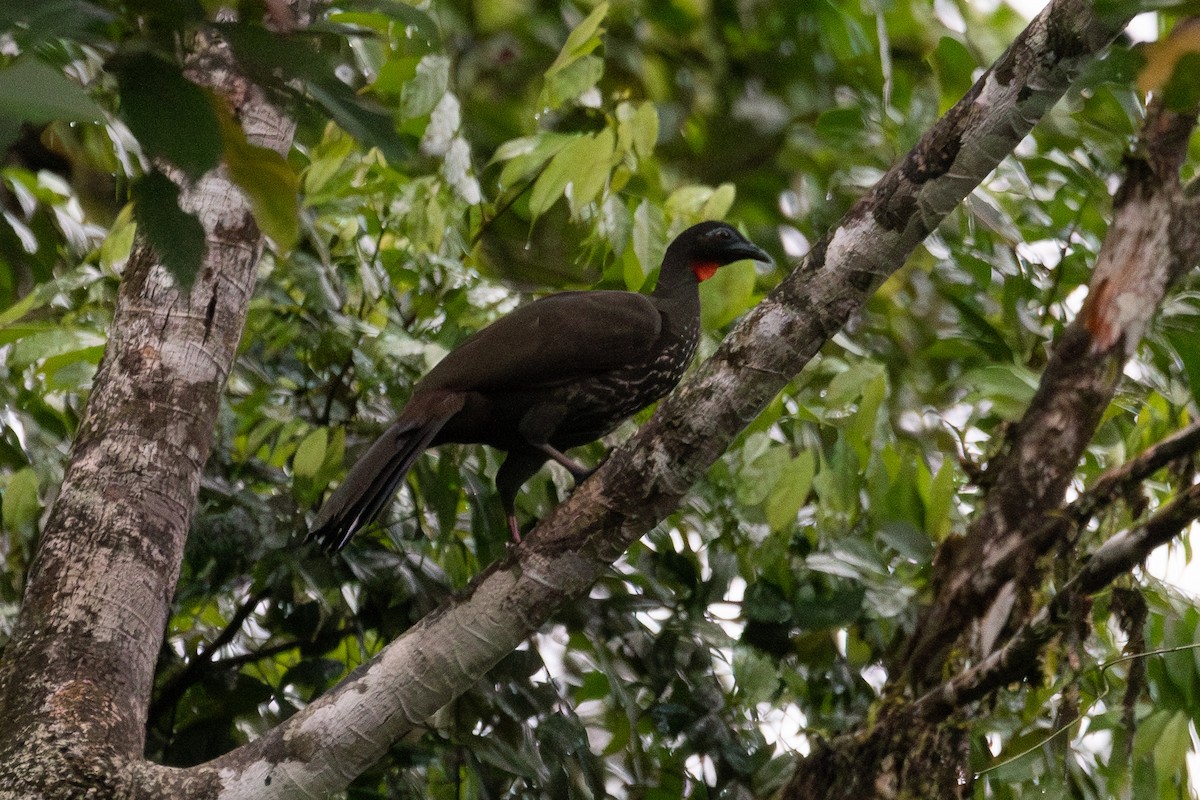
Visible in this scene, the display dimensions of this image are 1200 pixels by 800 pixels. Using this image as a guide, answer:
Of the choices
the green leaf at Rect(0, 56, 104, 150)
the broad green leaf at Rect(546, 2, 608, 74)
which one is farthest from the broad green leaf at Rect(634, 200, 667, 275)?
the green leaf at Rect(0, 56, 104, 150)

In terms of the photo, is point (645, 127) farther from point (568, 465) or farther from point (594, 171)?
point (568, 465)

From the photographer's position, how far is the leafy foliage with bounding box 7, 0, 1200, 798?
257cm

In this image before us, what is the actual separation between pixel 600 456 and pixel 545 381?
16.9 inches

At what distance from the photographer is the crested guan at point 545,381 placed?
2982 mm

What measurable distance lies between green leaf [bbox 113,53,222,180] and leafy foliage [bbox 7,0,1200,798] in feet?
4.51

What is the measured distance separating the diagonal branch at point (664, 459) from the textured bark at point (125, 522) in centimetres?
17

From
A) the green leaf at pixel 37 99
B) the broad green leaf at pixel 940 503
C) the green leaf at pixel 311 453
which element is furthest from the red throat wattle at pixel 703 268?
the green leaf at pixel 37 99

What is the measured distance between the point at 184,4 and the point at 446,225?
205 centimetres

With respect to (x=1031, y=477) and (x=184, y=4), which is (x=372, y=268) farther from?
(x=184, y=4)

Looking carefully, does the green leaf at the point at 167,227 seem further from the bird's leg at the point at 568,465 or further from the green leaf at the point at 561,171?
the bird's leg at the point at 568,465

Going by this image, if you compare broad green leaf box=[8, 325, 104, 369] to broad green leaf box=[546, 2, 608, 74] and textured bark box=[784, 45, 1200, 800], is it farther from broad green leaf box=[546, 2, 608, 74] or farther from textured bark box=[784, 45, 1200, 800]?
textured bark box=[784, 45, 1200, 800]

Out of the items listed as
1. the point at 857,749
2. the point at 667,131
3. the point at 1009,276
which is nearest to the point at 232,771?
the point at 857,749

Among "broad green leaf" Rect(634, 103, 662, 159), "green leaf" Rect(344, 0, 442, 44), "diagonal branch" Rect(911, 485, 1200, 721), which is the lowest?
"diagonal branch" Rect(911, 485, 1200, 721)

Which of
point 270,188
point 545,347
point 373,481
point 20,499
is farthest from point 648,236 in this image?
point 270,188
